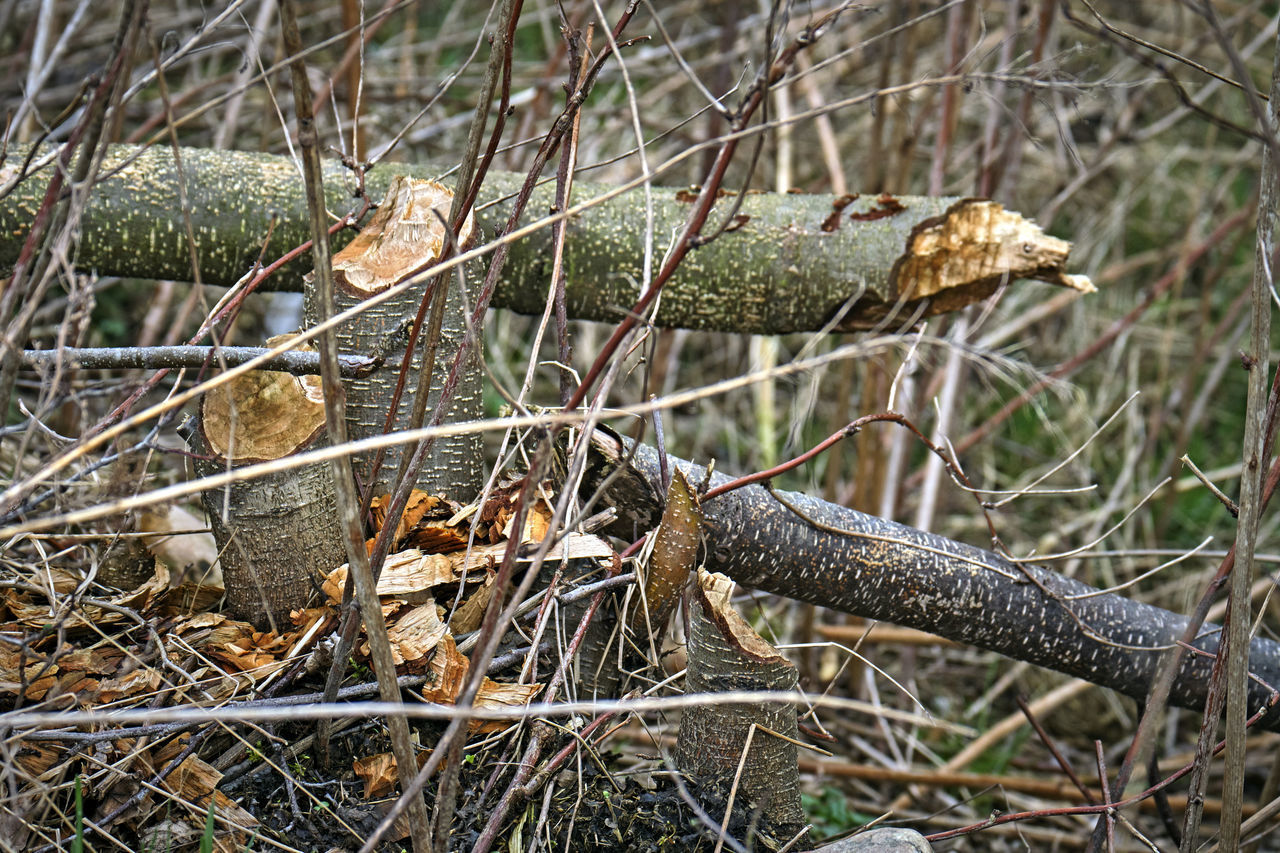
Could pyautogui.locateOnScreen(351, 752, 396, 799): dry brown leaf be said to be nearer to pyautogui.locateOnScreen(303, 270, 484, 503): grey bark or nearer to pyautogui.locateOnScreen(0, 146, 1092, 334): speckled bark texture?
pyautogui.locateOnScreen(303, 270, 484, 503): grey bark

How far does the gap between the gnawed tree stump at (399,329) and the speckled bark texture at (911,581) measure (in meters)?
0.24

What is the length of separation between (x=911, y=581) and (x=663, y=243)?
85 centimetres

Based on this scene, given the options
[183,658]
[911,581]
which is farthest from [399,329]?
[911,581]

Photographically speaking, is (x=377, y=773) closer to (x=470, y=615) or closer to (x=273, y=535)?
(x=470, y=615)

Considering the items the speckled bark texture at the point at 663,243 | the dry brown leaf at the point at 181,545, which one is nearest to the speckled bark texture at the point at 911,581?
the speckled bark texture at the point at 663,243

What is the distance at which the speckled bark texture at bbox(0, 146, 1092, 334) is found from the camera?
1.80 metres

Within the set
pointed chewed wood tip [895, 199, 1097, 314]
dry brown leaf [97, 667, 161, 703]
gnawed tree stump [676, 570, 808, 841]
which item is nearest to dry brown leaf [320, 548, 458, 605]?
dry brown leaf [97, 667, 161, 703]

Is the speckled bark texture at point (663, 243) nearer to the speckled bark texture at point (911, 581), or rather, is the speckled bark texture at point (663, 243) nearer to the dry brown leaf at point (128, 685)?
the speckled bark texture at point (911, 581)

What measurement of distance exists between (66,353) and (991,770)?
97.6 inches

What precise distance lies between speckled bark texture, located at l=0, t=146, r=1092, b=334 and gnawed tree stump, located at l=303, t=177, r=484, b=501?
Result: 1.40 feet

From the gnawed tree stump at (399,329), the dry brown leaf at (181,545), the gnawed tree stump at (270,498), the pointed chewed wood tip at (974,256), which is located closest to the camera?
the gnawed tree stump at (270,498)

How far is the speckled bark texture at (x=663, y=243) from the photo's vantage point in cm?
180

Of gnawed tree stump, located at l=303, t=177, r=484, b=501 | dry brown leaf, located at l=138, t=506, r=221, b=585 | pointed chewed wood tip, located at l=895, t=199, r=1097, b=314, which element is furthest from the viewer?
pointed chewed wood tip, located at l=895, t=199, r=1097, b=314

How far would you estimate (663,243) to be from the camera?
6.29 ft
